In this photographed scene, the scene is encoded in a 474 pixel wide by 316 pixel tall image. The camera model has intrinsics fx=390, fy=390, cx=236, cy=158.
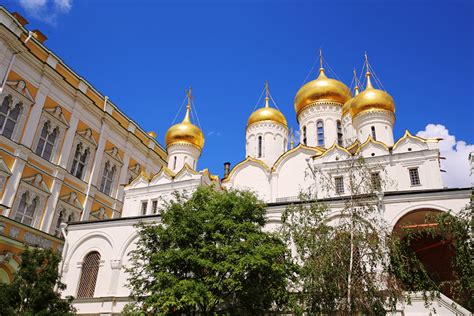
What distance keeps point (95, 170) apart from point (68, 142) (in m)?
2.96

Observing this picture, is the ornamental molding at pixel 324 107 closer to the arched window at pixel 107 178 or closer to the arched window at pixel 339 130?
the arched window at pixel 339 130

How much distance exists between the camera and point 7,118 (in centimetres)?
2175

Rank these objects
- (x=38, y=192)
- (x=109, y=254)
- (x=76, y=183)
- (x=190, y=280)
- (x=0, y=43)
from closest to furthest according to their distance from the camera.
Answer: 1. (x=190, y=280)
2. (x=109, y=254)
3. (x=0, y=43)
4. (x=38, y=192)
5. (x=76, y=183)

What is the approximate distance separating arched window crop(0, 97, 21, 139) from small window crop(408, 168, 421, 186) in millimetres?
22205

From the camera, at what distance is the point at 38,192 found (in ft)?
74.8

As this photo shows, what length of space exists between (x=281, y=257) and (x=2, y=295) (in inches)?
345

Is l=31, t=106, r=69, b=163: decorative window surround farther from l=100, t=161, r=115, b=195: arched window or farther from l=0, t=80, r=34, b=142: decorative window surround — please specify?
l=100, t=161, r=115, b=195: arched window

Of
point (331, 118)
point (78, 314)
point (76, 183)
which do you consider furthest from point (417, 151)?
point (76, 183)

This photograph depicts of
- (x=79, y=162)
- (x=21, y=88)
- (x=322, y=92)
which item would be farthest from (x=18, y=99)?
(x=322, y=92)

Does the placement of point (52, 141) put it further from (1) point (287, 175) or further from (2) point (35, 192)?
(1) point (287, 175)

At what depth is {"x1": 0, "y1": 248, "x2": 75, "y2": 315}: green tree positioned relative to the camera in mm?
11477

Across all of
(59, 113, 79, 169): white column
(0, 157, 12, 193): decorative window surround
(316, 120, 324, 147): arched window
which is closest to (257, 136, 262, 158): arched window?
(316, 120, 324, 147): arched window

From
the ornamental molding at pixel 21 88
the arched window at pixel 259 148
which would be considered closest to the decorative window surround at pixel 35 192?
the ornamental molding at pixel 21 88

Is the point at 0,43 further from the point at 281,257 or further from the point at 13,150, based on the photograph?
the point at 281,257
